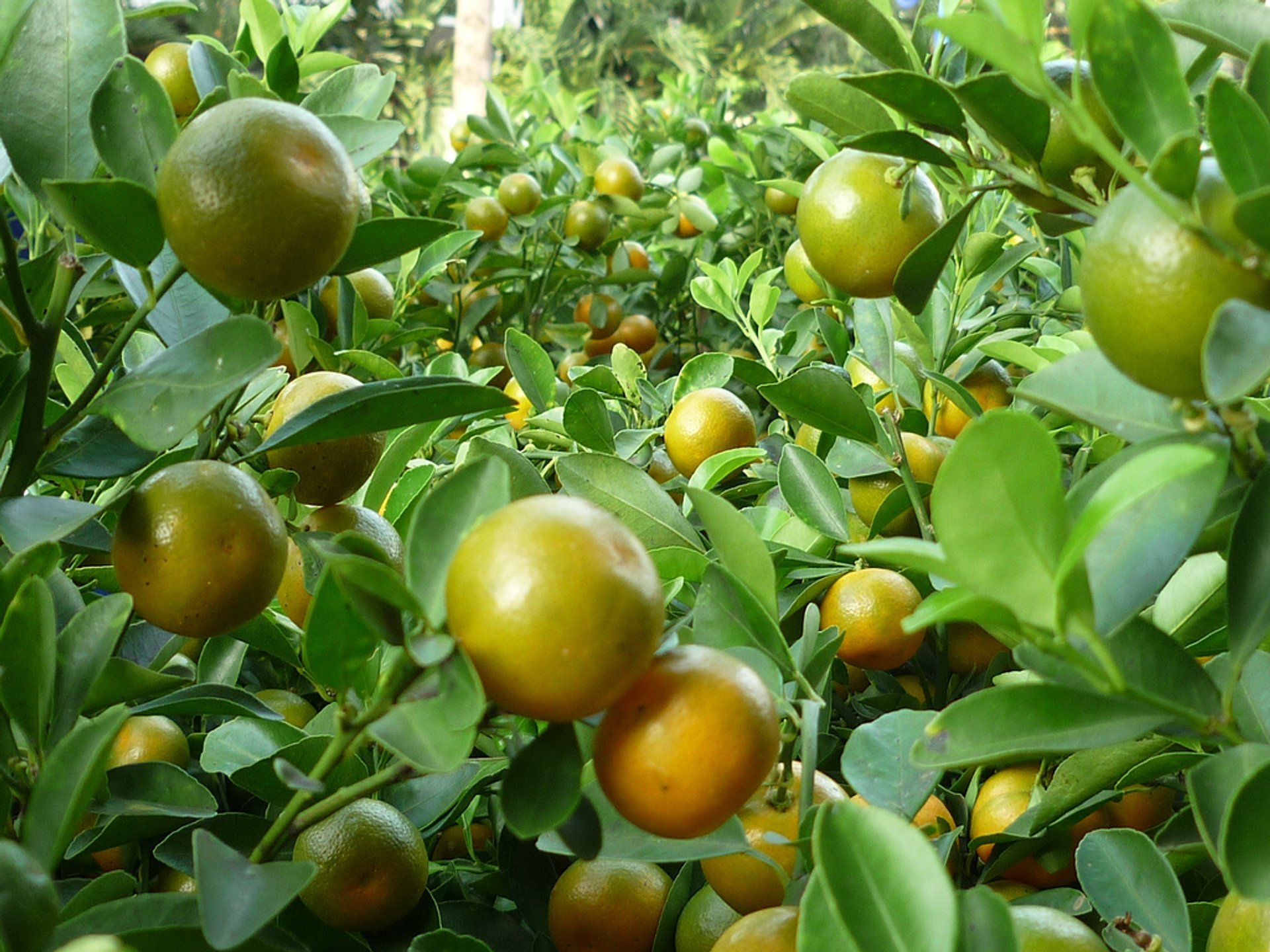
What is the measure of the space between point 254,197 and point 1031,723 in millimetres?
343

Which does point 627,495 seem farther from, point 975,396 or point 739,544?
point 975,396

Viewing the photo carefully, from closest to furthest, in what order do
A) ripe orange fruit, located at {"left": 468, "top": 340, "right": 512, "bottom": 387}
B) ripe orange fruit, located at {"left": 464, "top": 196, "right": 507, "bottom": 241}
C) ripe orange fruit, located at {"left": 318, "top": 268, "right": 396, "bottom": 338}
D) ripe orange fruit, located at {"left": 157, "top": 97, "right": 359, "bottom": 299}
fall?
1. ripe orange fruit, located at {"left": 157, "top": 97, "right": 359, "bottom": 299}
2. ripe orange fruit, located at {"left": 318, "top": 268, "right": 396, "bottom": 338}
3. ripe orange fruit, located at {"left": 468, "top": 340, "right": 512, "bottom": 387}
4. ripe orange fruit, located at {"left": 464, "top": 196, "right": 507, "bottom": 241}

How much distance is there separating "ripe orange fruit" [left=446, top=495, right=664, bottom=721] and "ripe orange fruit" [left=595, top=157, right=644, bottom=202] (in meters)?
1.41

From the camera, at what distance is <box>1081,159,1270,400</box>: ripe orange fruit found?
13.2 inches

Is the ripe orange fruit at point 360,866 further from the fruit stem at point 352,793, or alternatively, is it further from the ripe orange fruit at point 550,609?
the ripe orange fruit at point 550,609

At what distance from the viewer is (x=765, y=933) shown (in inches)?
15.8

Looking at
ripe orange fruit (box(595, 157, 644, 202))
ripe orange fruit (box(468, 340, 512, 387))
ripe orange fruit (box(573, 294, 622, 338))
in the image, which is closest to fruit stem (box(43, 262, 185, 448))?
ripe orange fruit (box(468, 340, 512, 387))

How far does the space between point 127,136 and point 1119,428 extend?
0.43 meters

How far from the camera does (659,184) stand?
1.97 m

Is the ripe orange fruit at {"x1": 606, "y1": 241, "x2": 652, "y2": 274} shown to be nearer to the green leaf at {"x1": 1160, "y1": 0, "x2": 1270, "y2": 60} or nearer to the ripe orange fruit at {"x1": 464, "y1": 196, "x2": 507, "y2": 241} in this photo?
the ripe orange fruit at {"x1": 464, "y1": 196, "x2": 507, "y2": 241}

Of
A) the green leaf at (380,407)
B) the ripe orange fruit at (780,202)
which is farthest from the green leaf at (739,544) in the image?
the ripe orange fruit at (780,202)

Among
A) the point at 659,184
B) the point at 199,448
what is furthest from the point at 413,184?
the point at 199,448

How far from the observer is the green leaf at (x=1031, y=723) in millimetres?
377

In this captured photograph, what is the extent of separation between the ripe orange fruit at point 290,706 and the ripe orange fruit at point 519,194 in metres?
1.01
